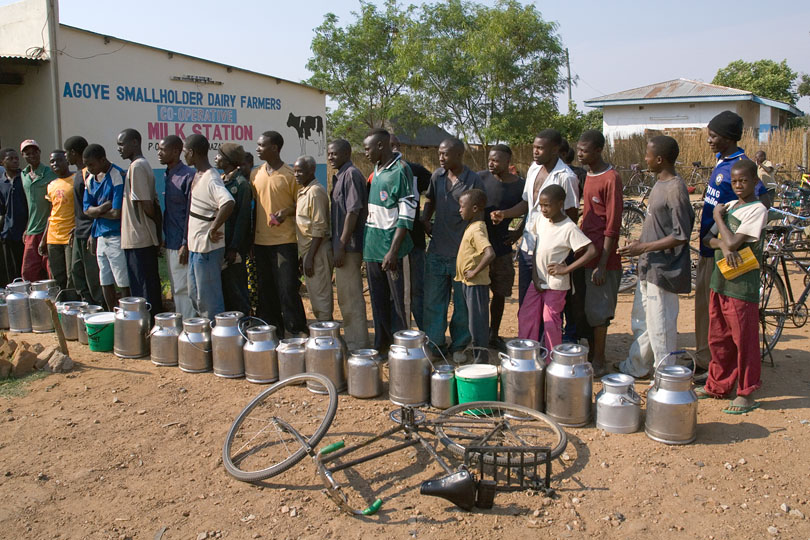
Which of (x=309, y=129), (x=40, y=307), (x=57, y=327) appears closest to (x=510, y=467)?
(x=57, y=327)

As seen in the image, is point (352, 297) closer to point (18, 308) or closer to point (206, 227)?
point (206, 227)

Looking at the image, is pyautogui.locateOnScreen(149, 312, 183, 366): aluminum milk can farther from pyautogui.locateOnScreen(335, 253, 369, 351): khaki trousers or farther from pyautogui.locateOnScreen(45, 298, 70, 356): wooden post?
pyautogui.locateOnScreen(335, 253, 369, 351): khaki trousers

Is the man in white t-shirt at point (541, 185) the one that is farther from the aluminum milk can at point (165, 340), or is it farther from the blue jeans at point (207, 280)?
the aluminum milk can at point (165, 340)

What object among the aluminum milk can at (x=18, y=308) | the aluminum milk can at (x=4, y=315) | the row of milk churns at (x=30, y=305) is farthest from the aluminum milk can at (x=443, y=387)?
the aluminum milk can at (x=4, y=315)

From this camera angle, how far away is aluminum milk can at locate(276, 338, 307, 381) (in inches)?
199

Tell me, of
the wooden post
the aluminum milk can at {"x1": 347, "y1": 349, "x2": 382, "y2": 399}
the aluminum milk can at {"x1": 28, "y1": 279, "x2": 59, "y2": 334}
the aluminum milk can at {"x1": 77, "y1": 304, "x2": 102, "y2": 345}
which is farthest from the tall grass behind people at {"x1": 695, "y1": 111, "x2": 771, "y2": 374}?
the aluminum milk can at {"x1": 28, "y1": 279, "x2": 59, "y2": 334}

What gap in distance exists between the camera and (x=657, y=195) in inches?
188

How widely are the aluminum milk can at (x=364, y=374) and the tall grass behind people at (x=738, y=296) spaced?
238 cm

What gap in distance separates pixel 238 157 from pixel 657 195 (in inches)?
148

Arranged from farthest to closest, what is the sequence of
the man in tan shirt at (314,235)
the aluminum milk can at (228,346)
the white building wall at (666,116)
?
1. the white building wall at (666,116)
2. the man in tan shirt at (314,235)
3. the aluminum milk can at (228,346)

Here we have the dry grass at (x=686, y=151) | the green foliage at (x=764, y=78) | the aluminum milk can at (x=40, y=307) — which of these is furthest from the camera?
the green foliage at (x=764, y=78)

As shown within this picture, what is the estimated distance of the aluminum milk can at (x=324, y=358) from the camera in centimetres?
491

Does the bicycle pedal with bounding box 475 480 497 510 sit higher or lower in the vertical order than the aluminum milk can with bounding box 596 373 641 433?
lower

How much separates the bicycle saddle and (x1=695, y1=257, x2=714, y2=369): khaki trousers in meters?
2.81
